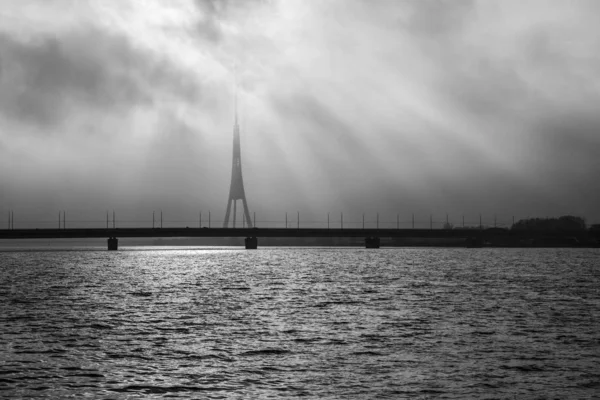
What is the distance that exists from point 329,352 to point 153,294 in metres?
40.8

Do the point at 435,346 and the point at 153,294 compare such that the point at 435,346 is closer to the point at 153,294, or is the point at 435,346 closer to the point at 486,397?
the point at 486,397

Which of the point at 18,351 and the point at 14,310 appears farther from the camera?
the point at 14,310

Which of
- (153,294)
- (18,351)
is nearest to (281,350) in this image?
(18,351)

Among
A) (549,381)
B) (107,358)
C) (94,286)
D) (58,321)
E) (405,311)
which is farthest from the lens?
(94,286)

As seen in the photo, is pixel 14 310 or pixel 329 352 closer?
pixel 329 352

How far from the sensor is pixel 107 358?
31.9 metres

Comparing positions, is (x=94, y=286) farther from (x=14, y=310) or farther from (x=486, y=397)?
(x=486, y=397)

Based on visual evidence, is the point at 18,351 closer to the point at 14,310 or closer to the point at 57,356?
the point at 57,356

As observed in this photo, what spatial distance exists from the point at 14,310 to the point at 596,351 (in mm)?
40579

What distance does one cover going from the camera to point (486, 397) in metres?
23.8

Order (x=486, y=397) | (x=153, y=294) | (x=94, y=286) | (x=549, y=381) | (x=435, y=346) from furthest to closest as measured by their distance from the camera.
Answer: (x=94, y=286) < (x=153, y=294) < (x=435, y=346) < (x=549, y=381) < (x=486, y=397)

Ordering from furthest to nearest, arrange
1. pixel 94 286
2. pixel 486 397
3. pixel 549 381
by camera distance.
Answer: pixel 94 286 < pixel 549 381 < pixel 486 397

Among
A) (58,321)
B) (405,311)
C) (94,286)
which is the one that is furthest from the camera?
(94,286)

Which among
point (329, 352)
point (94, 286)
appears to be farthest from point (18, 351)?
point (94, 286)
